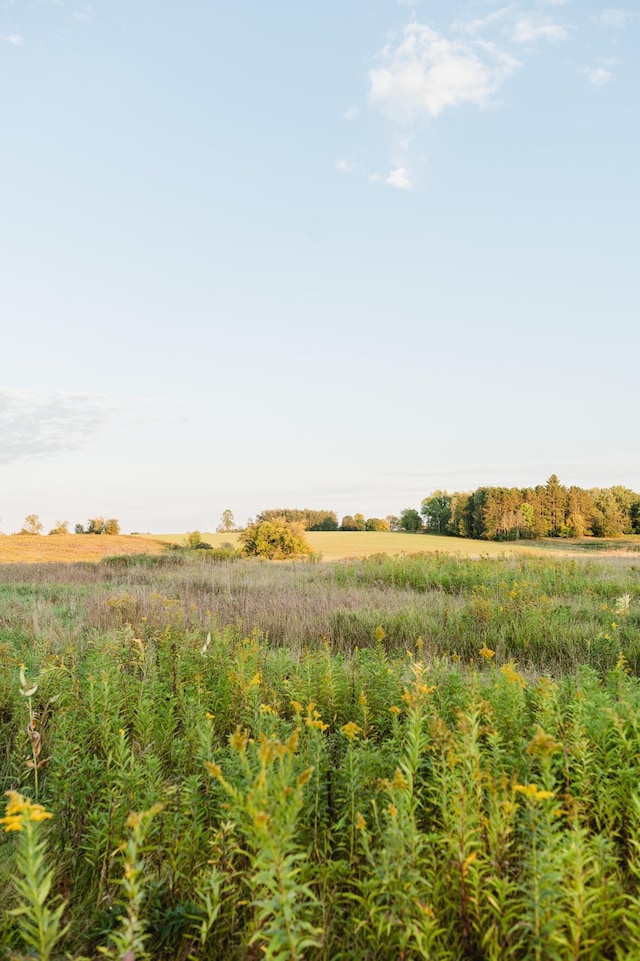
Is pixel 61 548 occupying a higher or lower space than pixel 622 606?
lower

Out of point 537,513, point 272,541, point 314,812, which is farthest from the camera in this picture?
point 537,513

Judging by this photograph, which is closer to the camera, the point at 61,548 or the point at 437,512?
the point at 61,548

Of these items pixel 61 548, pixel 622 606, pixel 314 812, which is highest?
pixel 622 606

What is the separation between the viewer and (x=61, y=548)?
3089 cm

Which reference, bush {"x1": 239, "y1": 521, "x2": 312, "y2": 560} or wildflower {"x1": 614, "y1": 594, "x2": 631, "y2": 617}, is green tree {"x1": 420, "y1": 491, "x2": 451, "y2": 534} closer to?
bush {"x1": 239, "y1": 521, "x2": 312, "y2": 560}

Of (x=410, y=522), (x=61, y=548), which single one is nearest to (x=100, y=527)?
(x=61, y=548)

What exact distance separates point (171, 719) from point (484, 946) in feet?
7.67

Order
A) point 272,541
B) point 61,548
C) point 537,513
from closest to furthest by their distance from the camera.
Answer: point 61,548 < point 272,541 < point 537,513

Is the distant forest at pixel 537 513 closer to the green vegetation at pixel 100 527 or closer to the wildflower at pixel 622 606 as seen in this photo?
the green vegetation at pixel 100 527

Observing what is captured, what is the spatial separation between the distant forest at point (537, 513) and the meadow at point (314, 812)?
59.0 meters

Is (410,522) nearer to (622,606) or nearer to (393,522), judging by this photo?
(393,522)

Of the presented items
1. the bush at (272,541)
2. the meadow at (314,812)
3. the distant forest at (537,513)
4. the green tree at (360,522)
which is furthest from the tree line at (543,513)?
the meadow at (314,812)

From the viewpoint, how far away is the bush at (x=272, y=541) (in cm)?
3375

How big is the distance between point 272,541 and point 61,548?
12.5 metres
